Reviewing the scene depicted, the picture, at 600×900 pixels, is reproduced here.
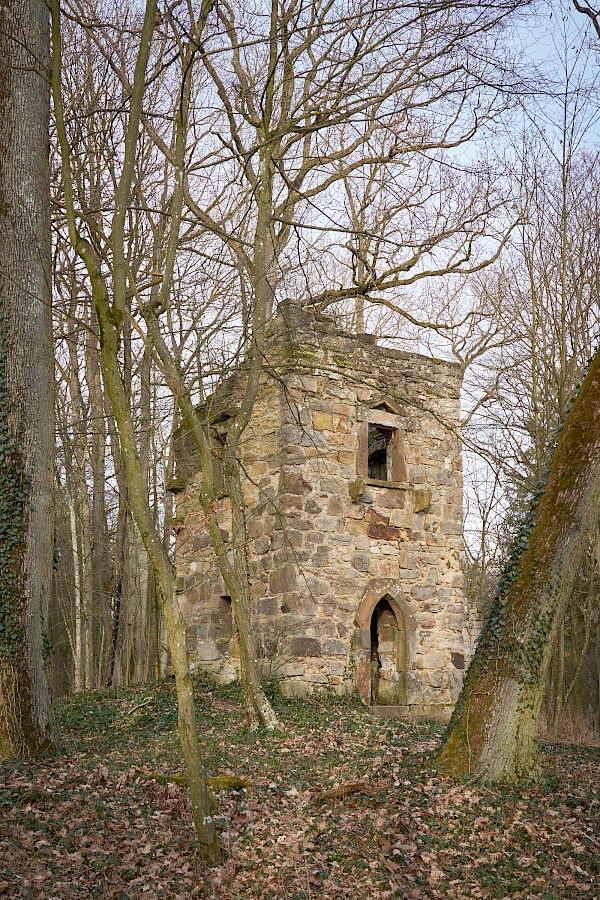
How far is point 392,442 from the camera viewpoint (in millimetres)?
11836

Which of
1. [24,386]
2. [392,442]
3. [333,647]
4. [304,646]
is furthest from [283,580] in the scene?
[24,386]

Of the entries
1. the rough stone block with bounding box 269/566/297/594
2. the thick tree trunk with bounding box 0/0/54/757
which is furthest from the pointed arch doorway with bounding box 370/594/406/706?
the thick tree trunk with bounding box 0/0/54/757

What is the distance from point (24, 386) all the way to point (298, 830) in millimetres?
4148

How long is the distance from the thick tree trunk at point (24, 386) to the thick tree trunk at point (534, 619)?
11.1 ft

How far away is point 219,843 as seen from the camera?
5.05 m

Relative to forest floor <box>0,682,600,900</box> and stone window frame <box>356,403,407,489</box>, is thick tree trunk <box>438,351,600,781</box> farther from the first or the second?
stone window frame <box>356,403,407,489</box>

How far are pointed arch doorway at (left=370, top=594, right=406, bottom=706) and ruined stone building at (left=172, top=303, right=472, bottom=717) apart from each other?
0.06 feet

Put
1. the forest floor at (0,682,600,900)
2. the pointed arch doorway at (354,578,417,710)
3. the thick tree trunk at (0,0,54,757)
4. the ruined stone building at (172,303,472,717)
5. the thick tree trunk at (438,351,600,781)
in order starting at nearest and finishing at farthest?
the forest floor at (0,682,600,900), the thick tree trunk at (438,351,600,781), the thick tree trunk at (0,0,54,757), the ruined stone building at (172,303,472,717), the pointed arch doorway at (354,578,417,710)

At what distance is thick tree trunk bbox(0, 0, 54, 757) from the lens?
6.65 metres

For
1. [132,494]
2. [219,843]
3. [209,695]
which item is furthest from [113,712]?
[132,494]

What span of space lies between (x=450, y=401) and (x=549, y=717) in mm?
7007

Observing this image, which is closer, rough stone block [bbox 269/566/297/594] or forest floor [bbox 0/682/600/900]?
forest floor [bbox 0/682/600/900]

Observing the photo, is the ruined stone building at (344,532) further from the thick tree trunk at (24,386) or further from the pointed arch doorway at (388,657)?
the thick tree trunk at (24,386)

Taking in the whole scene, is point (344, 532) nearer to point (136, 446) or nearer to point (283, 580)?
point (283, 580)
